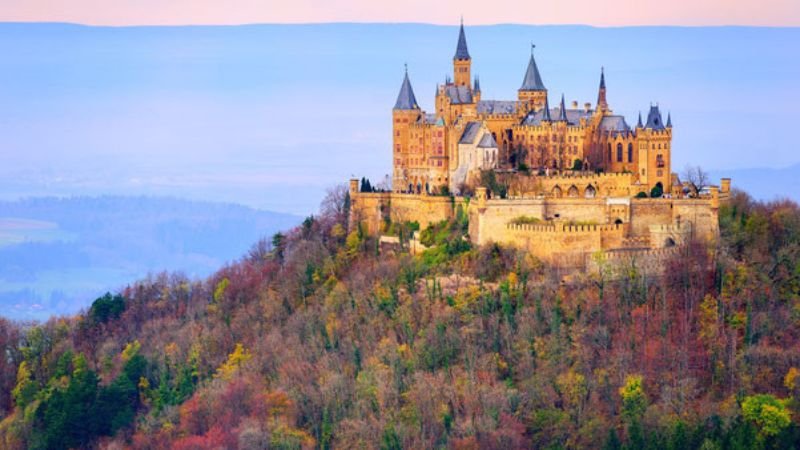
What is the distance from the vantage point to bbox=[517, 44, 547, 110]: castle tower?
82000 millimetres

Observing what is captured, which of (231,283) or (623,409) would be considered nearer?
(623,409)

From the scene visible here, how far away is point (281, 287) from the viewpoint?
81188mm

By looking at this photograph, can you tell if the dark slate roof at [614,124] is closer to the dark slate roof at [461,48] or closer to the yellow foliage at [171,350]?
the dark slate roof at [461,48]

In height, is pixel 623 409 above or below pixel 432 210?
below

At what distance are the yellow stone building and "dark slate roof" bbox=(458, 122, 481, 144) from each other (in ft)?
0.12

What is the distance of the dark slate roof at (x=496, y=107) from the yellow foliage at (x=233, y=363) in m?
12.3

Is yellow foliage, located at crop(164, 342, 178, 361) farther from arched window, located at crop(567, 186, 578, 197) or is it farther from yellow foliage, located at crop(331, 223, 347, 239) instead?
arched window, located at crop(567, 186, 578, 197)

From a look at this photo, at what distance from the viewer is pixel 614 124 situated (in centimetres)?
7962

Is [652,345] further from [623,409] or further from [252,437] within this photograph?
[252,437]

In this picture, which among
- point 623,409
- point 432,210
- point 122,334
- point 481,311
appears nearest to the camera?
point 623,409

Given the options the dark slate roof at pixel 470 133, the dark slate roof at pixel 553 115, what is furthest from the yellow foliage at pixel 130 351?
the dark slate roof at pixel 553 115

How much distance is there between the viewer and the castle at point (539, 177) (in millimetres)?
74750

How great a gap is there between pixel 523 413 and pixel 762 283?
953 centimetres

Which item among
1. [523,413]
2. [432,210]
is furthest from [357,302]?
[523,413]
